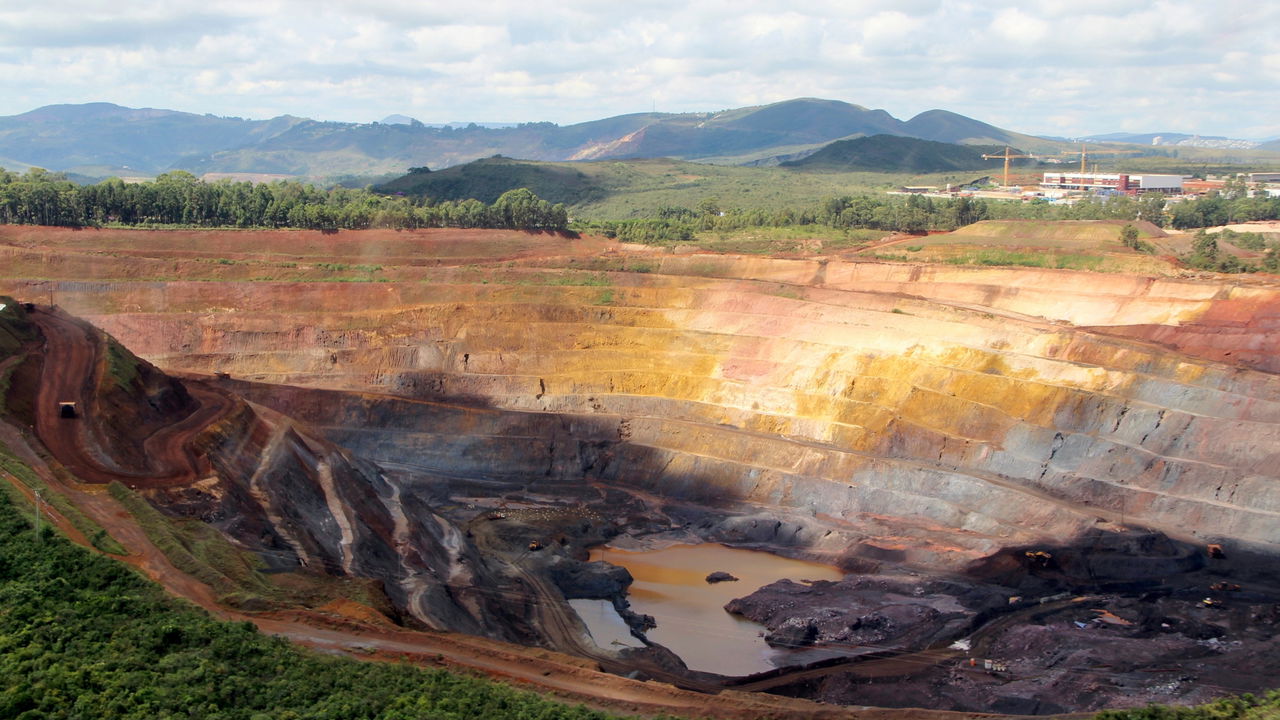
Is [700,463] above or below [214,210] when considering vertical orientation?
below

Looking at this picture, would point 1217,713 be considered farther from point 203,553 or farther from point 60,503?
point 60,503

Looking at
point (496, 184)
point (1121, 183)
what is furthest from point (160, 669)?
point (1121, 183)

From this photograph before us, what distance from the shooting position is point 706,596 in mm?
47812

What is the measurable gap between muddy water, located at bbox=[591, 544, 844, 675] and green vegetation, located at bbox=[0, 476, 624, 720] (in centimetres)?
1701

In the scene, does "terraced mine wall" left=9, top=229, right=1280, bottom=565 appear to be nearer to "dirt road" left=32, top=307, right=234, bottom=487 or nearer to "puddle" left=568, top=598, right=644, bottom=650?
"puddle" left=568, top=598, right=644, bottom=650

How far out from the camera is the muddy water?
4119 centimetres

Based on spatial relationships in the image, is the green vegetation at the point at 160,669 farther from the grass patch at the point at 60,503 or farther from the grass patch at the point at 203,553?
the grass patch at the point at 203,553

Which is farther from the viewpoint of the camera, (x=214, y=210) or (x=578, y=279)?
(x=214, y=210)

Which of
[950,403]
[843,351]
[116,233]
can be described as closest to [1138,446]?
[950,403]

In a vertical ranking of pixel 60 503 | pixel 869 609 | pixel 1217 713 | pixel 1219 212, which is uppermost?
pixel 1219 212

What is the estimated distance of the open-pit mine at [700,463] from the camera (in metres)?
37.8

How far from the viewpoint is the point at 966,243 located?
103 meters

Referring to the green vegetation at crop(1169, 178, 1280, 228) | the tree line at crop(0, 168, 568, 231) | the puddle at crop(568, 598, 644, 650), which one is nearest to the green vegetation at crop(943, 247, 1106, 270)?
the green vegetation at crop(1169, 178, 1280, 228)

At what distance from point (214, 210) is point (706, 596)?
82.6 meters
